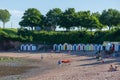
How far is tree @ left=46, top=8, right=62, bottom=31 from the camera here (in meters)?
78.9

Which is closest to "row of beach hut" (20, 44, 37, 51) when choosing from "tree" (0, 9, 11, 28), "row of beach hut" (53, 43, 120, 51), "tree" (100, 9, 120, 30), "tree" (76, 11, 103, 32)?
"row of beach hut" (53, 43, 120, 51)

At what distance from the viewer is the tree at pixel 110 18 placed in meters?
77.4

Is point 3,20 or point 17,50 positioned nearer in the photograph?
point 17,50

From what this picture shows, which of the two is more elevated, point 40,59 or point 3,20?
point 3,20

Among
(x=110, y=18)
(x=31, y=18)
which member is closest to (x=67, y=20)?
(x=31, y=18)

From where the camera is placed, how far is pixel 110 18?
77812mm

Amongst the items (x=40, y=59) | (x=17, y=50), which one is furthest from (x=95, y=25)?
(x=40, y=59)

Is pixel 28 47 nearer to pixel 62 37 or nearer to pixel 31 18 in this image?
pixel 62 37

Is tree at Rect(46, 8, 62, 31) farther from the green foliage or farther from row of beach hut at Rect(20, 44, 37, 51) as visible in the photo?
row of beach hut at Rect(20, 44, 37, 51)

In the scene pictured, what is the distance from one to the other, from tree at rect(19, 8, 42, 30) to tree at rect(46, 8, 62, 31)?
1.86 metres

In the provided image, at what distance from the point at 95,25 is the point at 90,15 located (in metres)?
3.26

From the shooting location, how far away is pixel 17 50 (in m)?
65.8

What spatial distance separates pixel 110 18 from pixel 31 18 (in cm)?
1539

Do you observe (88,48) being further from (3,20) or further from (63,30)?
(3,20)
